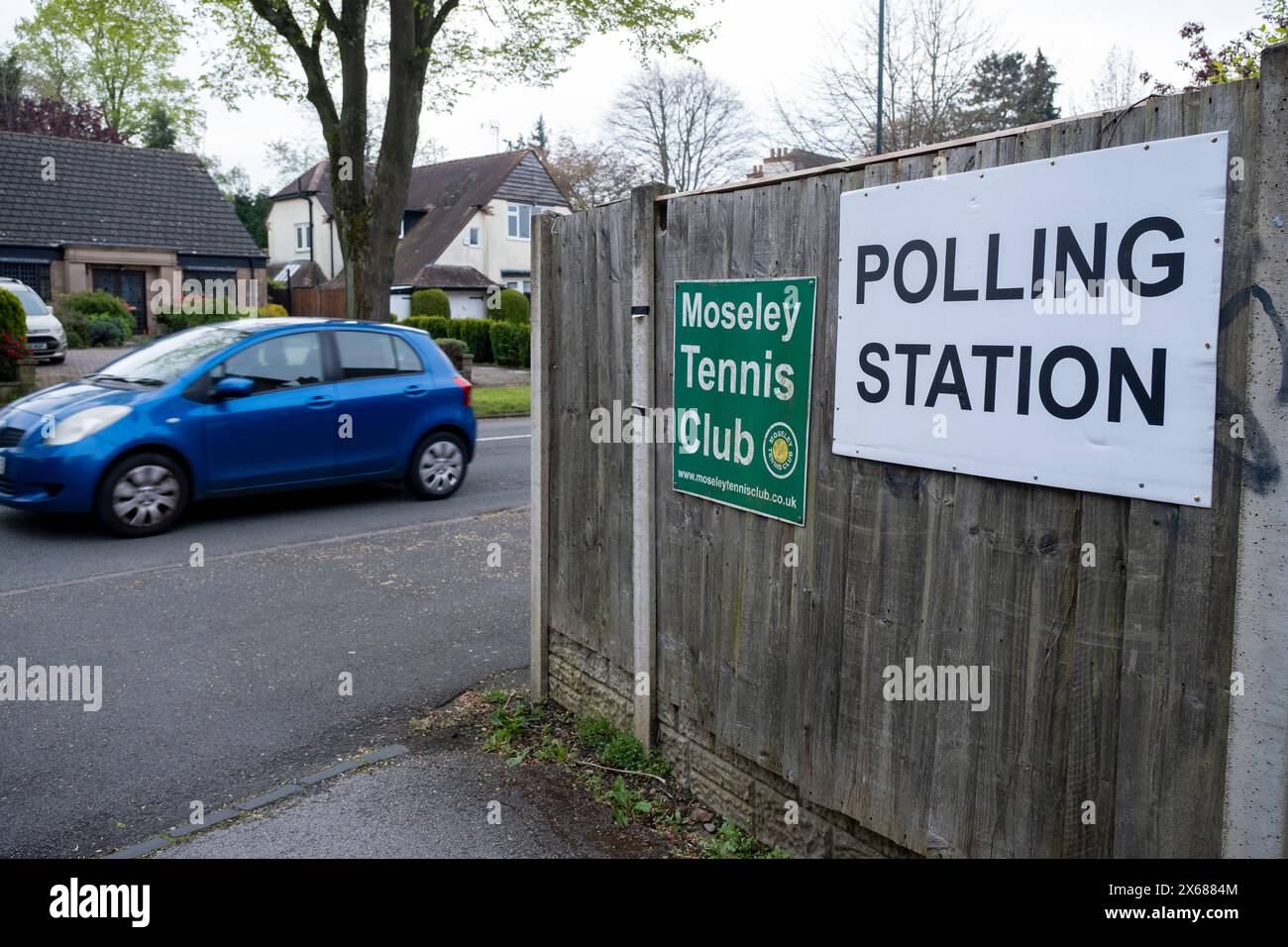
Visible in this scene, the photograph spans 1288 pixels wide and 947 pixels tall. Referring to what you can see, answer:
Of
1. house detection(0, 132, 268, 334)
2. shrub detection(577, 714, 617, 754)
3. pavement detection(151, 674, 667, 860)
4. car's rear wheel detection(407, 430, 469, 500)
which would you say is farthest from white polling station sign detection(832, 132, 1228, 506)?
house detection(0, 132, 268, 334)

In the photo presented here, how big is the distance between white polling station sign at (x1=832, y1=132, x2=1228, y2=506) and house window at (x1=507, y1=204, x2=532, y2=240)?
50540 mm

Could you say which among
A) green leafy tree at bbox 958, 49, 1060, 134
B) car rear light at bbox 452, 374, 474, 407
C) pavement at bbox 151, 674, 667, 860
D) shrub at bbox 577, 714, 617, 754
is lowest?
pavement at bbox 151, 674, 667, 860

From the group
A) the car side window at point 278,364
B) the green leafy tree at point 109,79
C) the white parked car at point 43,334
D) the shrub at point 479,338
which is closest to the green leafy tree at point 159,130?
the green leafy tree at point 109,79

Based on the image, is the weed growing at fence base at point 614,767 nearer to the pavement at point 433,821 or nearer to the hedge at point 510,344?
the pavement at point 433,821

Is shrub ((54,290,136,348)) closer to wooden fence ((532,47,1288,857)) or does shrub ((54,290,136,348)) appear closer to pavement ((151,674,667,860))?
wooden fence ((532,47,1288,857))

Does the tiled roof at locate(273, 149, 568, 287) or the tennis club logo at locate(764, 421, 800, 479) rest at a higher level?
the tiled roof at locate(273, 149, 568, 287)

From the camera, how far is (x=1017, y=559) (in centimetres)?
296

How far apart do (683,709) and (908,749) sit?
1.26 metres

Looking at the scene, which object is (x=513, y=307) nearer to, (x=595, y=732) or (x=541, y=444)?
(x=541, y=444)

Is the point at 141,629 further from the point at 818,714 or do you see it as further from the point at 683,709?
the point at 818,714

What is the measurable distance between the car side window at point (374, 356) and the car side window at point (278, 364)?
0.85 ft

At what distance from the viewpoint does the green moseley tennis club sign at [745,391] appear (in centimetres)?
368

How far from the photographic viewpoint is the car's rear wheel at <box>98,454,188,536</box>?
349 inches
